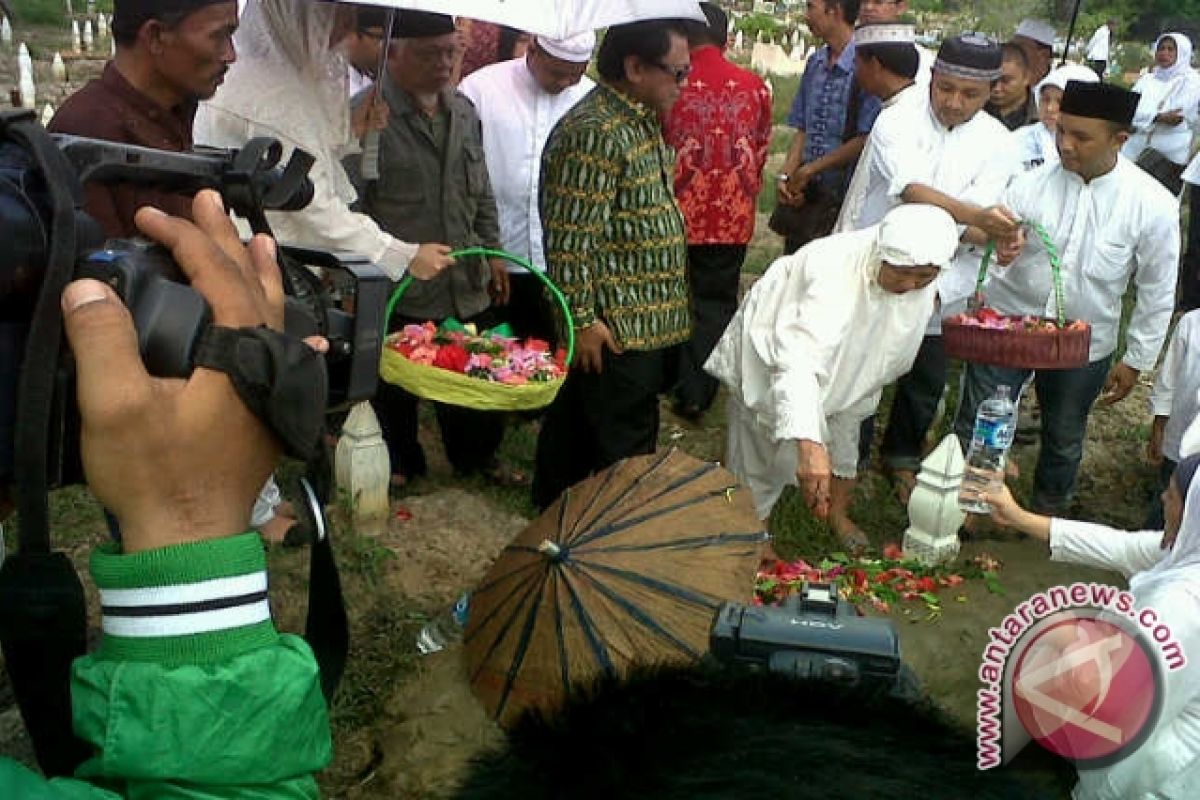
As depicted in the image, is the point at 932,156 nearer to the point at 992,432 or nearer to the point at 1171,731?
the point at 992,432

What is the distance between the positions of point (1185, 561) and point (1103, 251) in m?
2.70

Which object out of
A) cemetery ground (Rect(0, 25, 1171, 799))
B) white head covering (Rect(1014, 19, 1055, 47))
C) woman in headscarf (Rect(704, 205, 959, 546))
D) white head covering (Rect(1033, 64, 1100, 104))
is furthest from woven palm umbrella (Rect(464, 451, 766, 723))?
white head covering (Rect(1014, 19, 1055, 47))

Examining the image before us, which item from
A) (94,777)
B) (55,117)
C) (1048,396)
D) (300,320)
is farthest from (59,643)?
(1048,396)

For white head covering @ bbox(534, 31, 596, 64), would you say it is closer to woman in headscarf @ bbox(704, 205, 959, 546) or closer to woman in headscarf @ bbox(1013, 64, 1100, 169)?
woman in headscarf @ bbox(704, 205, 959, 546)

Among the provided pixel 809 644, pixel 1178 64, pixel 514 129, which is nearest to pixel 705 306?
pixel 514 129

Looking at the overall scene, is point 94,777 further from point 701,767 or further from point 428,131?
point 428,131

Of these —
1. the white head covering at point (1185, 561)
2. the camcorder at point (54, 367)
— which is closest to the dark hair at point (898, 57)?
the white head covering at point (1185, 561)

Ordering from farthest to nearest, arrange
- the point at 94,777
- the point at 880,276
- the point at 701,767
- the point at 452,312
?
1. the point at 452,312
2. the point at 880,276
3. the point at 94,777
4. the point at 701,767

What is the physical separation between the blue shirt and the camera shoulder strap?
15.2ft

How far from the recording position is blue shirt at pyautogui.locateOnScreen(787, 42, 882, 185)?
5180mm

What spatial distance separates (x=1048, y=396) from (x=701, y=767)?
12.6ft

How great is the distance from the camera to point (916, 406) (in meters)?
4.61

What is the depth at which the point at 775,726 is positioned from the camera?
768 mm

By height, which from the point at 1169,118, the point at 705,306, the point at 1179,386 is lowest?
the point at 705,306
